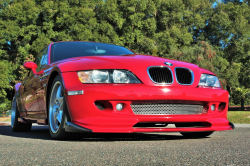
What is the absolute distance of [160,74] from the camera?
4121 millimetres

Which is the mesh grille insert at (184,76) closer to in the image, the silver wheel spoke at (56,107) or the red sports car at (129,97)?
the red sports car at (129,97)

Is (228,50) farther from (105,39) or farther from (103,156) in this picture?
(103,156)

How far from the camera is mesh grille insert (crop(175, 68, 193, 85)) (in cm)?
421

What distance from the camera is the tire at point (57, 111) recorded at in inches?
160

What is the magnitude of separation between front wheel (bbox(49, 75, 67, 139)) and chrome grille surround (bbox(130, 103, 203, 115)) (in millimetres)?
877

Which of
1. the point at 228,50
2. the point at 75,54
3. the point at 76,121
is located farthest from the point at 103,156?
the point at 228,50

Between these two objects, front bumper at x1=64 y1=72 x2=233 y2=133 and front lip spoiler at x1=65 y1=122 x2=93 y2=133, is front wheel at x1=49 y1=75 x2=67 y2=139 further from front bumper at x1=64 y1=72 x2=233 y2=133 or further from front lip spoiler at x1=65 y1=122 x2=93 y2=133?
front bumper at x1=64 y1=72 x2=233 y2=133

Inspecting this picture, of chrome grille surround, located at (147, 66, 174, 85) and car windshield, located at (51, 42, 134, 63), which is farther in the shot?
car windshield, located at (51, 42, 134, 63)

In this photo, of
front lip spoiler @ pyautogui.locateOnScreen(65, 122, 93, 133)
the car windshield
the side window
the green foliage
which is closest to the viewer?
front lip spoiler @ pyautogui.locateOnScreen(65, 122, 93, 133)

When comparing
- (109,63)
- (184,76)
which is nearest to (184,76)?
(184,76)

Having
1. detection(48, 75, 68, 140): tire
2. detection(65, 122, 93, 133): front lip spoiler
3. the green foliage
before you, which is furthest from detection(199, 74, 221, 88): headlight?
the green foliage

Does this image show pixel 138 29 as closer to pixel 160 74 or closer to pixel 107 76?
pixel 160 74

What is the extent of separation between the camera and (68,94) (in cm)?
395

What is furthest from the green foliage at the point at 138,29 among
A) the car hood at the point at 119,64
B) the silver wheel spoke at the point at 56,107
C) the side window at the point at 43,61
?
the silver wheel spoke at the point at 56,107
